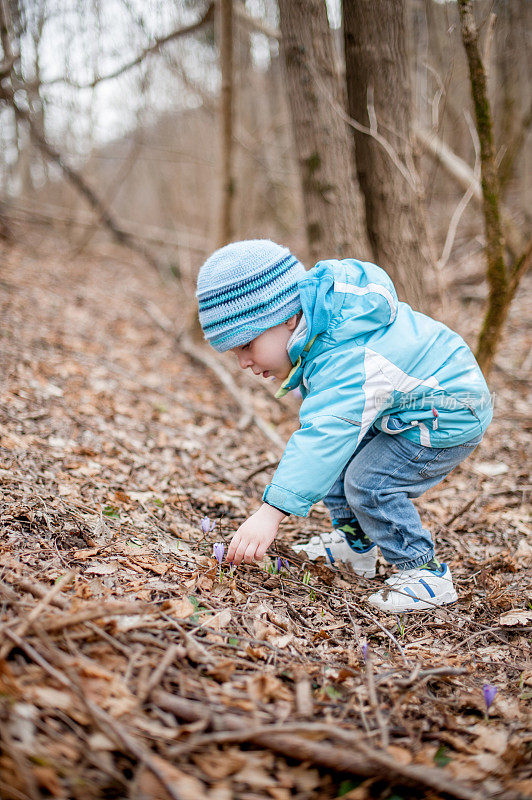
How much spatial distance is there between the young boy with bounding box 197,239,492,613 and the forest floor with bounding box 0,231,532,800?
0.29 m

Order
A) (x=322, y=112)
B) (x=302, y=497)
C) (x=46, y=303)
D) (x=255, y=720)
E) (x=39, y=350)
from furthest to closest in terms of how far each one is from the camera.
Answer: (x=46, y=303)
(x=39, y=350)
(x=322, y=112)
(x=302, y=497)
(x=255, y=720)

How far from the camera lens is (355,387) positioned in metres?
2.14

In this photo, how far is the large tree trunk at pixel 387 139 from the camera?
3.66 meters

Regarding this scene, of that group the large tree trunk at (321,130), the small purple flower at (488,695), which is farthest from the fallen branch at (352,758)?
the large tree trunk at (321,130)

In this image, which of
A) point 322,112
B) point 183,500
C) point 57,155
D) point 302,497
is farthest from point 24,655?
point 57,155

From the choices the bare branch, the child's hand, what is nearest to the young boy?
the child's hand

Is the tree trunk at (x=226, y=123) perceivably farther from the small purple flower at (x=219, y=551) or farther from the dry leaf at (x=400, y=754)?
the dry leaf at (x=400, y=754)

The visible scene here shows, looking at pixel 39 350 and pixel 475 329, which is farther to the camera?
pixel 475 329

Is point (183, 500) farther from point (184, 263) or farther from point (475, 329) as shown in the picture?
point (184, 263)

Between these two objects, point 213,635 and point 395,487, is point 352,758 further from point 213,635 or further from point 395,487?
point 395,487

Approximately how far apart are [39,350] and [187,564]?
3189 millimetres

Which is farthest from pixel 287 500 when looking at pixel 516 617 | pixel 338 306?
pixel 516 617

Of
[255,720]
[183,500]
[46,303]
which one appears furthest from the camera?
[46,303]

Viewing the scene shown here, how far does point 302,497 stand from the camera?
2088 mm
